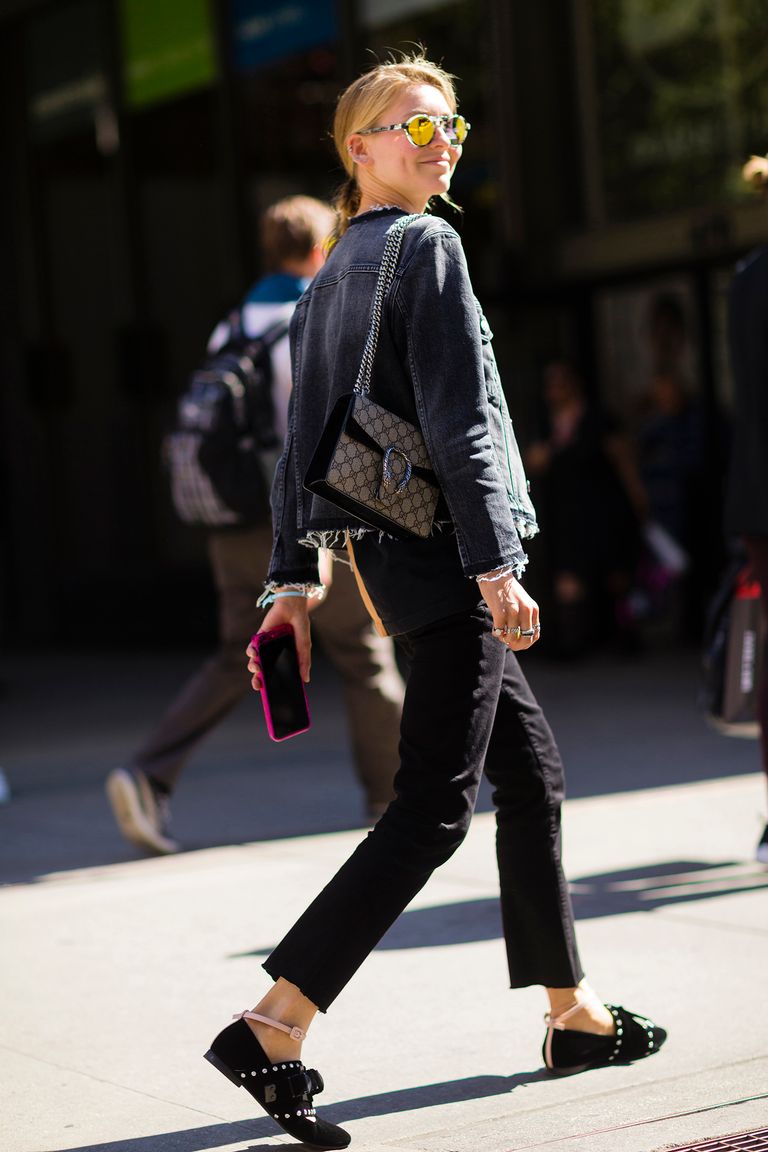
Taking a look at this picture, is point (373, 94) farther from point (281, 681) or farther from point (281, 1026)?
point (281, 1026)

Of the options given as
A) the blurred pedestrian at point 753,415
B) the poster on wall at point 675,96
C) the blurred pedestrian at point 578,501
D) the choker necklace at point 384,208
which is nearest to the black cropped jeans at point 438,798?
the choker necklace at point 384,208

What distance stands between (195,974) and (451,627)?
1.52 meters

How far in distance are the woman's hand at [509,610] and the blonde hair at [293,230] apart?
2.98 m

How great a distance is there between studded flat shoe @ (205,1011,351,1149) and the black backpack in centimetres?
284

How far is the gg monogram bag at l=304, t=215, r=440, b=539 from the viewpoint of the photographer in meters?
3.24

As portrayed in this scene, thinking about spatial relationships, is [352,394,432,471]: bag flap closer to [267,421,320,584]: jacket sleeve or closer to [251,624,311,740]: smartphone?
[267,421,320,584]: jacket sleeve

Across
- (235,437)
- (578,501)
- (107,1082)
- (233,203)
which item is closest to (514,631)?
(107,1082)

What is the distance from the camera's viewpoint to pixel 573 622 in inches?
417

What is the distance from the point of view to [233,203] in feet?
41.4

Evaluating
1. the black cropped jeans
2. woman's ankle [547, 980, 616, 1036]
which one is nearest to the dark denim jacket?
the black cropped jeans

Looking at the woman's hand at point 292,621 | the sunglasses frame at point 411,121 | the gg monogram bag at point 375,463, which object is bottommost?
the woman's hand at point 292,621

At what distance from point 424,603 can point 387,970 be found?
56.6 inches

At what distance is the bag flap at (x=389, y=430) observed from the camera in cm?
326

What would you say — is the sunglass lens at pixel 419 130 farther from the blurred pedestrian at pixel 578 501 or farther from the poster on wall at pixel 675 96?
the poster on wall at pixel 675 96
